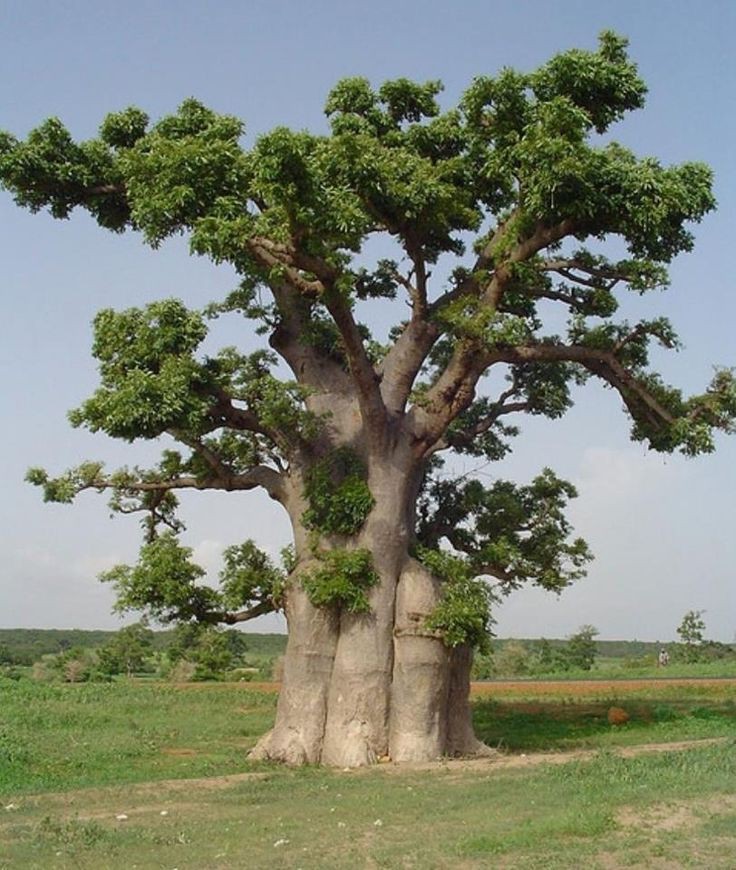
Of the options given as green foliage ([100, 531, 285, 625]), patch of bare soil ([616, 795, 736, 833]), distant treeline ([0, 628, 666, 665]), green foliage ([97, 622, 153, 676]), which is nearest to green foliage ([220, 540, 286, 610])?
green foliage ([100, 531, 285, 625])

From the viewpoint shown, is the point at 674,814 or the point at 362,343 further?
the point at 362,343

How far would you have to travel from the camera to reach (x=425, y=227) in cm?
1655

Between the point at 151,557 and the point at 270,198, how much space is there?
5.94 metres

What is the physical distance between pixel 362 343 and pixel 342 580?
333 centimetres

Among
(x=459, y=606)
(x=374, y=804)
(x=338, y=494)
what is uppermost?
(x=338, y=494)

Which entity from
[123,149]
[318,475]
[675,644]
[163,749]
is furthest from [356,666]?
[675,644]

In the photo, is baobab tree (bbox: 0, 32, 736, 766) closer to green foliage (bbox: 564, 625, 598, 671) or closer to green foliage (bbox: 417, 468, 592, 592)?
green foliage (bbox: 417, 468, 592, 592)

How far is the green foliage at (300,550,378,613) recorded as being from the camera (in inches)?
612

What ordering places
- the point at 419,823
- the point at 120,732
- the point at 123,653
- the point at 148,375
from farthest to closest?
the point at 123,653 < the point at 120,732 < the point at 148,375 < the point at 419,823

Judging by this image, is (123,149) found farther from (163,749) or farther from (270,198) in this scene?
(163,749)

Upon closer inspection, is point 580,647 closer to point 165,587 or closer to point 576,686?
point 576,686

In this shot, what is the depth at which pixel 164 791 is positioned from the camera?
1252cm

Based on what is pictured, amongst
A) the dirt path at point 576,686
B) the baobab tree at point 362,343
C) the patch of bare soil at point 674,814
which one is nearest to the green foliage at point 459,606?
the baobab tree at point 362,343

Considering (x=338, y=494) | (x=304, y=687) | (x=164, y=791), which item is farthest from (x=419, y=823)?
(x=338, y=494)
